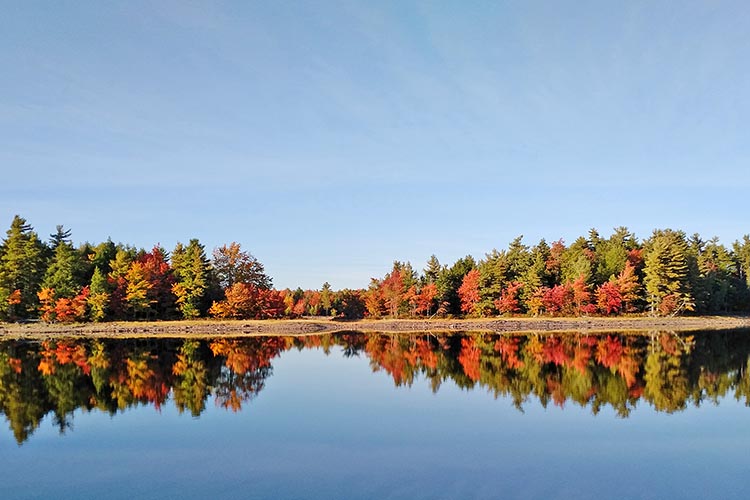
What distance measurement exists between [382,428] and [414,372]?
45.7 feet

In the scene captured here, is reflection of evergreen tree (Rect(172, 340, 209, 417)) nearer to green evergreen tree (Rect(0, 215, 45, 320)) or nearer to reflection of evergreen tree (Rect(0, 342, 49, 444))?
reflection of evergreen tree (Rect(0, 342, 49, 444))

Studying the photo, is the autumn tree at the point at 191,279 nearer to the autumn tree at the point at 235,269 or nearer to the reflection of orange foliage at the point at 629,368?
the autumn tree at the point at 235,269

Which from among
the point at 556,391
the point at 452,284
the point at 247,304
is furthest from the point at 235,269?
the point at 556,391

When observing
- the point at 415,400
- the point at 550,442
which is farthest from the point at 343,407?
the point at 550,442

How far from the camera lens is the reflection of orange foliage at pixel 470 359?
31938mm

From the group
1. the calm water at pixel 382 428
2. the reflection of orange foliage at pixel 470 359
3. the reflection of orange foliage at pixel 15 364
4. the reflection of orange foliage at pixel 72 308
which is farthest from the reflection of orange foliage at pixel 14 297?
the reflection of orange foliage at pixel 470 359

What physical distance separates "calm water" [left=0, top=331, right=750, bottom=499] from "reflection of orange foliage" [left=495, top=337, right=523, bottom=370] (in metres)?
0.38

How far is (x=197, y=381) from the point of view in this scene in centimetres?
3042

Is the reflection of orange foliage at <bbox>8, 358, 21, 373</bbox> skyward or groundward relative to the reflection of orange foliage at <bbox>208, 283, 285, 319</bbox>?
groundward

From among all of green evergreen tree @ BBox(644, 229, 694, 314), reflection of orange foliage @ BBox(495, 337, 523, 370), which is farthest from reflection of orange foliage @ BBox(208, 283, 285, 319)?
green evergreen tree @ BBox(644, 229, 694, 314)

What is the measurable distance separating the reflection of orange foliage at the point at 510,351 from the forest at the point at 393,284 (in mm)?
31949

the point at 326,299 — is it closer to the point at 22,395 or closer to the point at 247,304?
the point at 247,304

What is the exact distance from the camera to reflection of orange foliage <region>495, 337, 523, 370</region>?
35388 millimetres

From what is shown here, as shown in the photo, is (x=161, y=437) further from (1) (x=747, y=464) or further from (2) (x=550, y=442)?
(1) (x=747, y=464)
